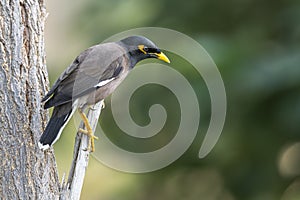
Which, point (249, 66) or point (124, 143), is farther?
point (124, 143)

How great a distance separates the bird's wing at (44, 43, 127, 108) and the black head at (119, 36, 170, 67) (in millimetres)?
66

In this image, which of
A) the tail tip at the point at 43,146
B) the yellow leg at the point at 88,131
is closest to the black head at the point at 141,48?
the yellow leg at the point at 88,131

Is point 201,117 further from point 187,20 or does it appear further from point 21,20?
point 21,20

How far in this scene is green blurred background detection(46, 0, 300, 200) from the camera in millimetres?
6332

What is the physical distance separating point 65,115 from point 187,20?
11.3 ft

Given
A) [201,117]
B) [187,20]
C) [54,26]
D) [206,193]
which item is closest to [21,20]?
[201,117]

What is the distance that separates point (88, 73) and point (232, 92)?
8.86 feet

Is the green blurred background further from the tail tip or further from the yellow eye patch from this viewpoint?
the tail tip

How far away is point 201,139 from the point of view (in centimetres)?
661

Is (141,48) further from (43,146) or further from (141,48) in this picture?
(43,146)

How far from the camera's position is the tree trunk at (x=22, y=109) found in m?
3.64

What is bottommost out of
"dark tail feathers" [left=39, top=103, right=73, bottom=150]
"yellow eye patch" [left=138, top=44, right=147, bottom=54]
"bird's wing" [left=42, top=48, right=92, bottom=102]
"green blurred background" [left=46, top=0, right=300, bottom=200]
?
"green blurred background" [left=46, top=0, right=300, bottom=200]

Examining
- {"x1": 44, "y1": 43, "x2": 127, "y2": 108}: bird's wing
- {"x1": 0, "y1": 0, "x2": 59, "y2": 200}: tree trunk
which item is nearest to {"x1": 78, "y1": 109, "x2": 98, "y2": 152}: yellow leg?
{"x1": 44, "y1": 43, "x2": 127, "y2": 108}: bird's wing

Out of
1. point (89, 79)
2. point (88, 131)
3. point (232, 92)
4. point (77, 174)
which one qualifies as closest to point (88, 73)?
point (89, 79)
